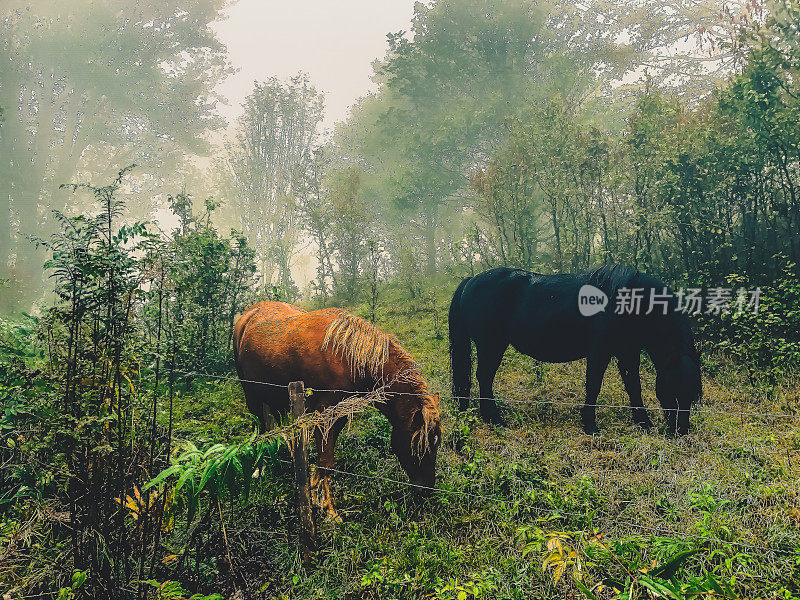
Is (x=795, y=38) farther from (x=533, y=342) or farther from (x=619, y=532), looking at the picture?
(x=619, y=532)

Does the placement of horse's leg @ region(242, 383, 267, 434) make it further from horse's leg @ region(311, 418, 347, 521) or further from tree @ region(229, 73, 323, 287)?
tree @ region(229, 73, 323, 287)

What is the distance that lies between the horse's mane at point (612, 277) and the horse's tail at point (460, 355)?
5.06 ft

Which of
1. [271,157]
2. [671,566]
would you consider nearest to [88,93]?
[271,157]

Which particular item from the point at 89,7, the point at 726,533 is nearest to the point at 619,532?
the point at 726,533

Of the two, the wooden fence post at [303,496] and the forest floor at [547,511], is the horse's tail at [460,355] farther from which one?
the wooden fence post at [303,496]

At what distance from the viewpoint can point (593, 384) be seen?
186 inches

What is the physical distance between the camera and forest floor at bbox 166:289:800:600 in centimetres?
230

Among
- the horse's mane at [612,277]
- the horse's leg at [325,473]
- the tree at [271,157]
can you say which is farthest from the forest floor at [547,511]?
the tree at [271,157]

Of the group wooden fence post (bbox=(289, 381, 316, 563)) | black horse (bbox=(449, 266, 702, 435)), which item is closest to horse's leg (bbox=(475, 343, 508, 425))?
black horse (bbox=(449, 266, 702, 435))

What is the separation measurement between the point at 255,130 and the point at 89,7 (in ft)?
32.4

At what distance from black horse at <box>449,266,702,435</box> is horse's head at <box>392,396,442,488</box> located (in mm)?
1873

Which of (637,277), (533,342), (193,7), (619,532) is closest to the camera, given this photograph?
(619,532)

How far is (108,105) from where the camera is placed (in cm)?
2098

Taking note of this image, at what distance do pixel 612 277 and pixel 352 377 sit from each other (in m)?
3.27
